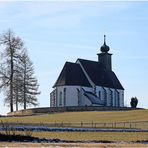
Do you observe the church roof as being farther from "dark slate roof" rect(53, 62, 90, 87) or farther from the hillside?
the hillside

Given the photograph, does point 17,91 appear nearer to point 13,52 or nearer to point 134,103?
point 13,52

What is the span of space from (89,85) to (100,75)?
695cm

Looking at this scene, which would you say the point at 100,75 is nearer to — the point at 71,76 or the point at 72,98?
the point at 71,76

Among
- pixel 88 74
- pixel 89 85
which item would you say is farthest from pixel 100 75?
pixel 89 85

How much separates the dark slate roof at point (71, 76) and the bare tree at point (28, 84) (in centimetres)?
875

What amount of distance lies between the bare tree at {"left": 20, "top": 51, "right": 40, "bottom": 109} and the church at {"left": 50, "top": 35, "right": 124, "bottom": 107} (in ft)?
30.3

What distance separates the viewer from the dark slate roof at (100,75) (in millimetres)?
117025

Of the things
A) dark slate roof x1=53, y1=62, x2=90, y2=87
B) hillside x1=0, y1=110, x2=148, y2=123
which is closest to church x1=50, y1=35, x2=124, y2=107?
dark slate roof x1=53, y1=62, x2=90, y2=87

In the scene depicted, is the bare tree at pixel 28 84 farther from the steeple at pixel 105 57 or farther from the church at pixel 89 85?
the steeple at pixel 105 57

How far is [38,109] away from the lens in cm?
9681

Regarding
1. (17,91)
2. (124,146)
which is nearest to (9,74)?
(17,91)

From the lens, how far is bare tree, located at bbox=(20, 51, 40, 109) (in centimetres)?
9612

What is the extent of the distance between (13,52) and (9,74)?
12.5 ft

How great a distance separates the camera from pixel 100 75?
120688mm
